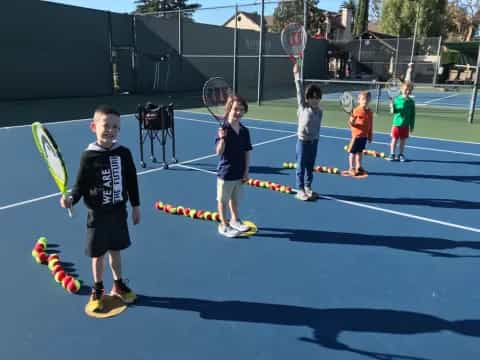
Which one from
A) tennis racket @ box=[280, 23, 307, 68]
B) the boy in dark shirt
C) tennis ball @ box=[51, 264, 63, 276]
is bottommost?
tennis ball @ box=[51, 264, 63, 276]

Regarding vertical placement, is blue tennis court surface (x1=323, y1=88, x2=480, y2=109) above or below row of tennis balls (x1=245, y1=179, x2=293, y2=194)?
above

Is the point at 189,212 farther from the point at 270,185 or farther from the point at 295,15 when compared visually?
the point at 295,15

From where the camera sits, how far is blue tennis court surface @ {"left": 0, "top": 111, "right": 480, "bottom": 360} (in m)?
2.89

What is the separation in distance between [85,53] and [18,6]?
3370 mm

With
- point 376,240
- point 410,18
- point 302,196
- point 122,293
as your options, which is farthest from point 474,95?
point 410,18

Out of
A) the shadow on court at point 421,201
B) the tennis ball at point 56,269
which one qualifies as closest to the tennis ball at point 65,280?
the tennis ball at point 56,269

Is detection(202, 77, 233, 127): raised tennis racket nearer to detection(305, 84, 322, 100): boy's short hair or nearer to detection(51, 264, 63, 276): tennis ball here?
detection(305, 84, 322, 100): boy's short hair

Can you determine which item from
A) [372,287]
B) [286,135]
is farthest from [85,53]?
[372,287]

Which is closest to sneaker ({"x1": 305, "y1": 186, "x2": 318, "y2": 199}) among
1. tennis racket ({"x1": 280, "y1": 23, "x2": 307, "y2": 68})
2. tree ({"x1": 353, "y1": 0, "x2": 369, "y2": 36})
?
tennis racket ({"x1": 280, "y1": 23, "x2": 307, "y2": 68})

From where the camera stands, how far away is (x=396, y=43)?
27531mm

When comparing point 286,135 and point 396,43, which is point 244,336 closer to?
point 286,135

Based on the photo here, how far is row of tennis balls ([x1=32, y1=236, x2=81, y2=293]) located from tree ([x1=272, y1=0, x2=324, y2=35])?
20441 millimetres

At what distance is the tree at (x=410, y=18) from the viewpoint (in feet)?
137

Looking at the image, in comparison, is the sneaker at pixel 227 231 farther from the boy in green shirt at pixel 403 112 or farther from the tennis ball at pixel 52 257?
the boy in green shirt at pixel 403 112
